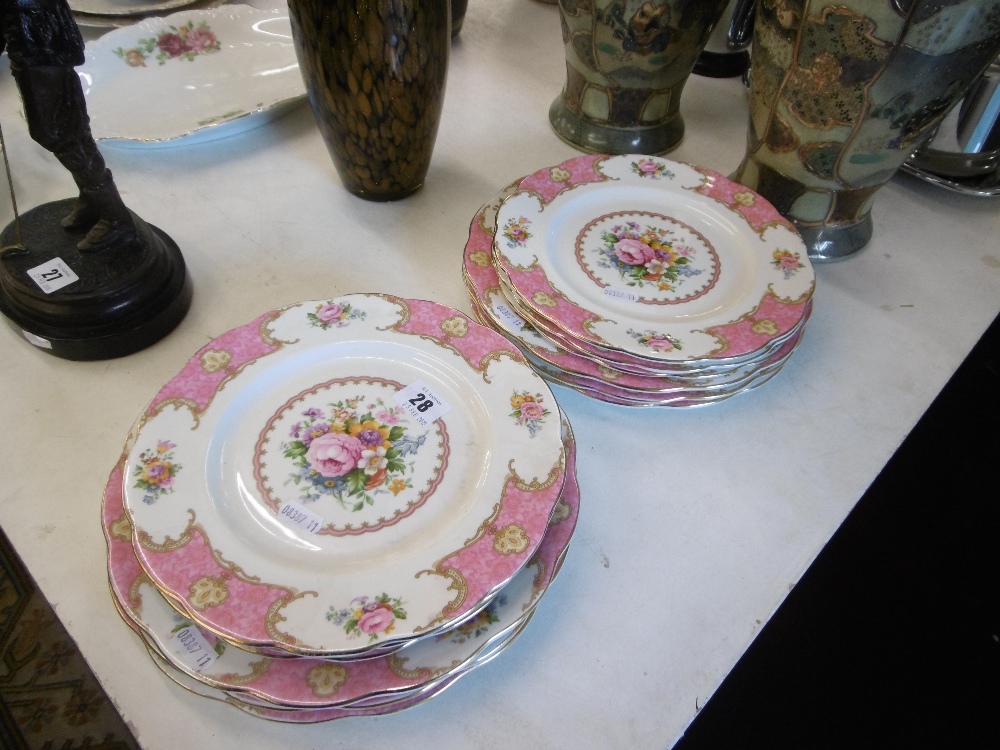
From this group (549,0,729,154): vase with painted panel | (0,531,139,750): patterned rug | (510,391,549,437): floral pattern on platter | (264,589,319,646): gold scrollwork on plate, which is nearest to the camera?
(264,589,319,646): gold scrollwork on plate

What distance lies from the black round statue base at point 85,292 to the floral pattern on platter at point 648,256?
1.18ft

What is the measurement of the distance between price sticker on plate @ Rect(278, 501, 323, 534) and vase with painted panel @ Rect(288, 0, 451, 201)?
38 centimetres

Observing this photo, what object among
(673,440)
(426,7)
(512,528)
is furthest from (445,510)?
(426,7)

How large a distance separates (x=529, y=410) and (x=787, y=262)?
0.94ft

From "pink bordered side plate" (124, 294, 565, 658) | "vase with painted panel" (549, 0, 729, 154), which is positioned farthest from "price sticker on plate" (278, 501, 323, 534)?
"vase with painted panel" (549, 0, 729, 154)

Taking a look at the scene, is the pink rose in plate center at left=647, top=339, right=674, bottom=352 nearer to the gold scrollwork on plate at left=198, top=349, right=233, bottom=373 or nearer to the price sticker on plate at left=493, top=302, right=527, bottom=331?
the price sticker on plate at left=493, top=302, right=527, bottom=331

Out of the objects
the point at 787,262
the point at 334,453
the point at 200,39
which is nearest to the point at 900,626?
the point at 787,262

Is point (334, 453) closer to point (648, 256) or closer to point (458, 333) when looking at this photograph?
point (458, 333)

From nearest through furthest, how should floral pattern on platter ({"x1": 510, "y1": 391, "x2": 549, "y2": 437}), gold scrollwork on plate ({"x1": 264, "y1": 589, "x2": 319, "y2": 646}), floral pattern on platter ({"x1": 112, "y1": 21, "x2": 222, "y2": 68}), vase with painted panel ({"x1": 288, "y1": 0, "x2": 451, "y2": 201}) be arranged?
gold scrollwork on plate ({"x1": 264, "y1": 589, "x2": 319, "y2": 646}) < floral pattern on platter ({"x1": 510, "y1": 391, "x2": 549, "y2": 437}) < vase with painted panel ({"x1": 288, "y1": 0, "x2": 451, "y2": 201}) < floral pattern on platter ({"x1": 112, "y1": 21, "x2": 222, "y2": 68})

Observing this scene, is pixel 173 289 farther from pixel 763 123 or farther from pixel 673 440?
pixel 763 123

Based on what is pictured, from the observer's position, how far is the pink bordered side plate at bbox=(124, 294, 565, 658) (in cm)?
39

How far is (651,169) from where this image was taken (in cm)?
69

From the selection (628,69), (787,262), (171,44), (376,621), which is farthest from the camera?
(171,44)

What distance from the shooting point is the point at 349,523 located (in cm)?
44
